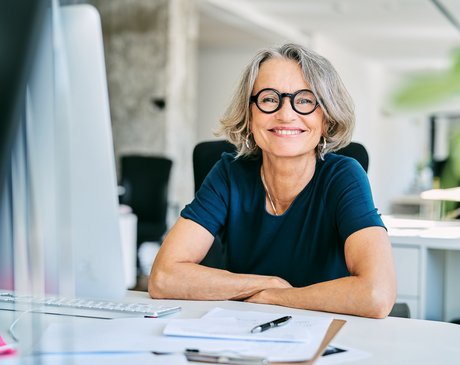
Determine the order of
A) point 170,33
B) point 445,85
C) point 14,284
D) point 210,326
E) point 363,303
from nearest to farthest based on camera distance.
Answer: point 445,85 < point 14,284 < point 210,326 < point 363,303 < point 170,33

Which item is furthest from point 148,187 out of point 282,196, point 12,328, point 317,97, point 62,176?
point 62,176

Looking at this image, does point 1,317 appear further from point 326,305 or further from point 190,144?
point 190,144

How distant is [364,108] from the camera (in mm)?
14688

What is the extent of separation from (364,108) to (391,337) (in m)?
13.8

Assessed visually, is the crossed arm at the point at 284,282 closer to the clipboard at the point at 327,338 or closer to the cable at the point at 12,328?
the clipboard at the point at 327,338

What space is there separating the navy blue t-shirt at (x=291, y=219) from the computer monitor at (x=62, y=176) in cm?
72

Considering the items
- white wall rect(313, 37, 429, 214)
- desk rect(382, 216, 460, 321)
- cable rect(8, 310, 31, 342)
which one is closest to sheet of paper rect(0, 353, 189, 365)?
cable rect(8, 310, 31, 342)

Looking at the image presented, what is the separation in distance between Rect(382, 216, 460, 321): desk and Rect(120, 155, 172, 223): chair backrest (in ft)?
12.7

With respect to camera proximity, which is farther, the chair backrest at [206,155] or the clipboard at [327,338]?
the chair backrest at [206,155]

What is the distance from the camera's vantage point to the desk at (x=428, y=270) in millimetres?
2332

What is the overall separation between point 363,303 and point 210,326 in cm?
41

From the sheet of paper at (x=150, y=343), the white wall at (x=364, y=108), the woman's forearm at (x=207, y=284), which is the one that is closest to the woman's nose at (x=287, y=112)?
the woman's forearm at (x=207, y=284)

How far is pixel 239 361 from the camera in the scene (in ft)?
3.39

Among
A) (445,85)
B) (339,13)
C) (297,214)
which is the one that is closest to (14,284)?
(445,85)
